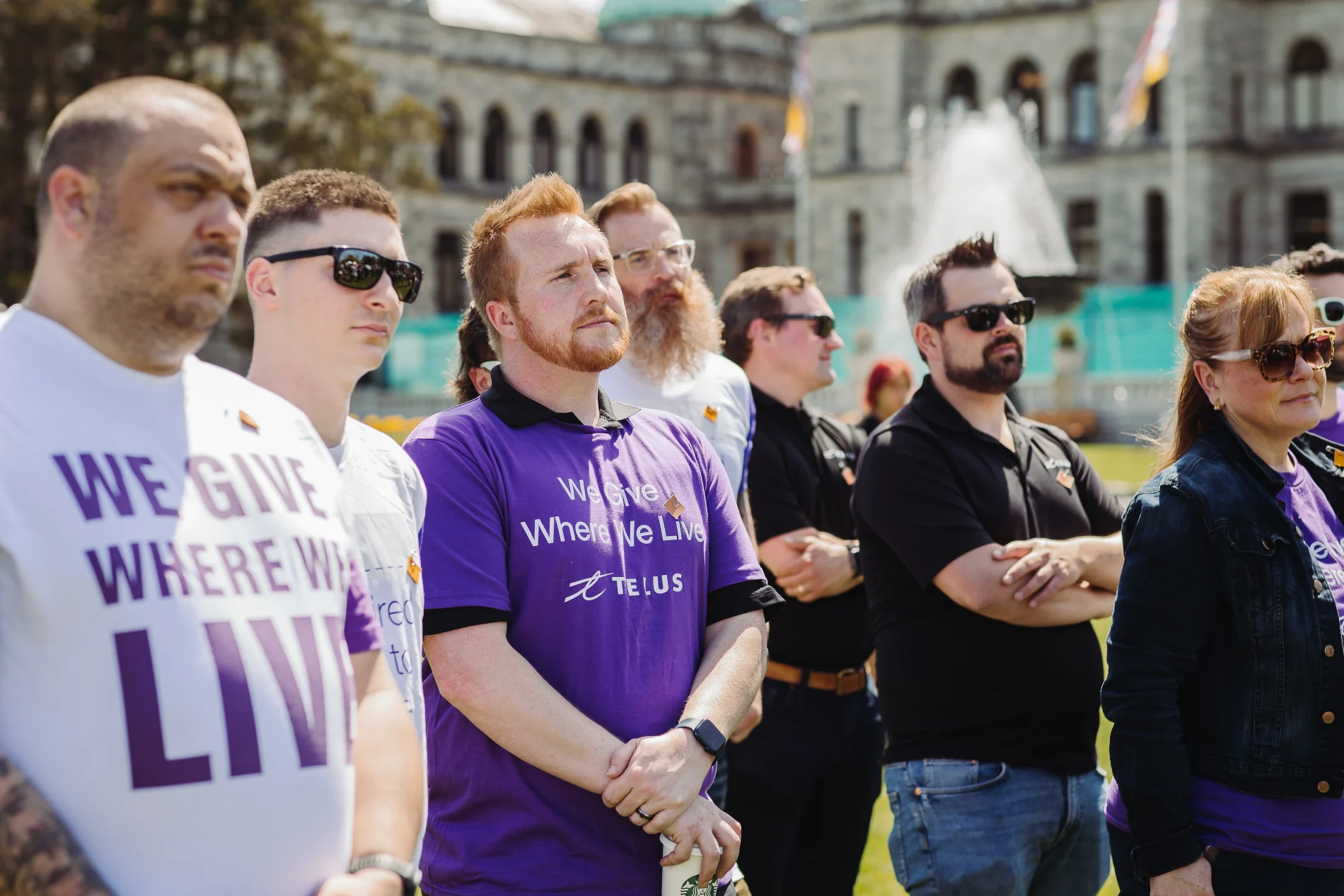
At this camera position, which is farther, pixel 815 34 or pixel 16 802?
pixel 815 34

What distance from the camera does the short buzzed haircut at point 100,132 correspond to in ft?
7.48

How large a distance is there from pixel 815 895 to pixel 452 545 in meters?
2.37

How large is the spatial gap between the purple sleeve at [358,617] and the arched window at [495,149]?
52665 mm

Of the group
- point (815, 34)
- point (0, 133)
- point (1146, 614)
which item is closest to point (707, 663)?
point (1146, 614)

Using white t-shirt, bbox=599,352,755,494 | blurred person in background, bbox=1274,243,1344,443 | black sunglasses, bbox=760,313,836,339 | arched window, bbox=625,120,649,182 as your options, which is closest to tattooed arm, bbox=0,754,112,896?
white t-shirt, bbox=599,352,755,494

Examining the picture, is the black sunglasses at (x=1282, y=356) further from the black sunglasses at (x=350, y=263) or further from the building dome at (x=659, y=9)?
the building dome at (x=659, y=9)

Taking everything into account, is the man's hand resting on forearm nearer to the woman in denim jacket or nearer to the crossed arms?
the crossed arms

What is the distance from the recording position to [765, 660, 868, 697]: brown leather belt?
5195 millimetres

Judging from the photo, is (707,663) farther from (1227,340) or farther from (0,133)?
(0,133)

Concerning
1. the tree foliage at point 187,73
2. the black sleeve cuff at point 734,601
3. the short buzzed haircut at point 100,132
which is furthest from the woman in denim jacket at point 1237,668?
the tree foliage at point 187,73

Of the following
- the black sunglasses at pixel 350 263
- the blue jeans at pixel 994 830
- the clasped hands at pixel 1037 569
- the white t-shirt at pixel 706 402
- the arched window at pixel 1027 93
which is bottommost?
the blue jeans at pixel 994 830

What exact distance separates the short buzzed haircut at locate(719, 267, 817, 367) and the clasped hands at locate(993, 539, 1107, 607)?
1.71 metres

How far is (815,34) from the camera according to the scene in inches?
1957

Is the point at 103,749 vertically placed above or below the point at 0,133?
below
